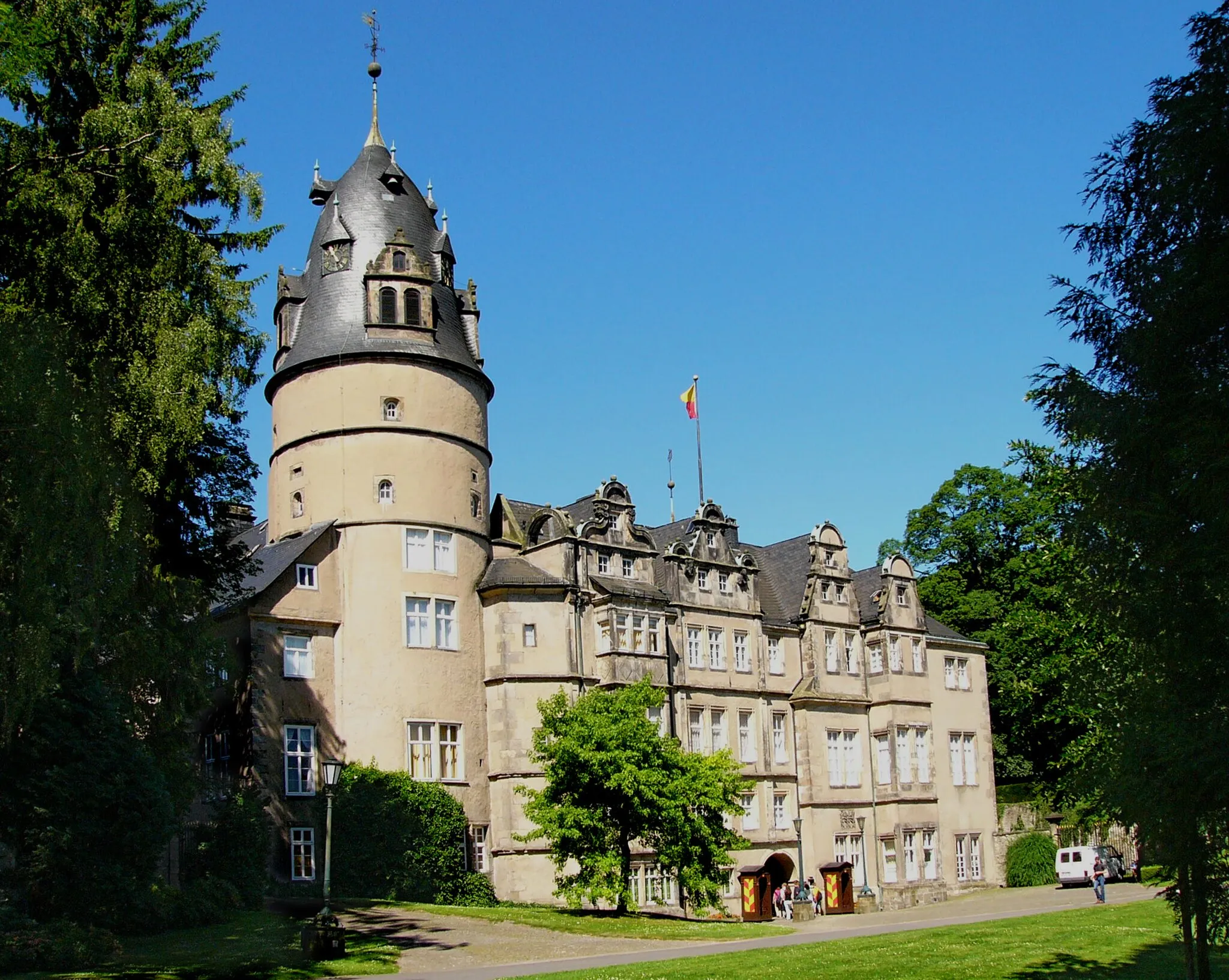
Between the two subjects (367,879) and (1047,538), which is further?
(1047,538)

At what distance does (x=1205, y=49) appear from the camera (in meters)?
16.2

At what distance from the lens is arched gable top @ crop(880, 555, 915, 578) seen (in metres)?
52.4

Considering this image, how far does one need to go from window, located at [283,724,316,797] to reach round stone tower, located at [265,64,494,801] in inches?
40.8

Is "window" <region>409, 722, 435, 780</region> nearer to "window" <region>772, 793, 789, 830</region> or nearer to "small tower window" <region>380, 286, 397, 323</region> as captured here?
"small tower window" <region>380, 286, 397, 323</region>

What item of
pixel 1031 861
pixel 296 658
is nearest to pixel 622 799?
pixel 296 658

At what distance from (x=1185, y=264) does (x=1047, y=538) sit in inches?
1620

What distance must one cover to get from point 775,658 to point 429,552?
14.3 m

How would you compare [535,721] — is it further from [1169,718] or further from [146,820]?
[1169,718]

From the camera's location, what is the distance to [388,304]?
1667 inches

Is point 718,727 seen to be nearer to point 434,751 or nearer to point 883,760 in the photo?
point 883,760

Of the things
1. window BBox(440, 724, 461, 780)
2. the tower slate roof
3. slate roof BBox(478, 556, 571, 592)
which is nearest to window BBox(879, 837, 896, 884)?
slate roof BBox(478, 556, 571, 592)

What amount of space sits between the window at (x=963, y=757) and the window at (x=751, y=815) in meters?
10.2

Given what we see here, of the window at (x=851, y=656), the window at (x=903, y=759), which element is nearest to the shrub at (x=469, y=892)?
the window at (x=851, y=656)

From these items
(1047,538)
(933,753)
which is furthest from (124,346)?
(1047,538)
